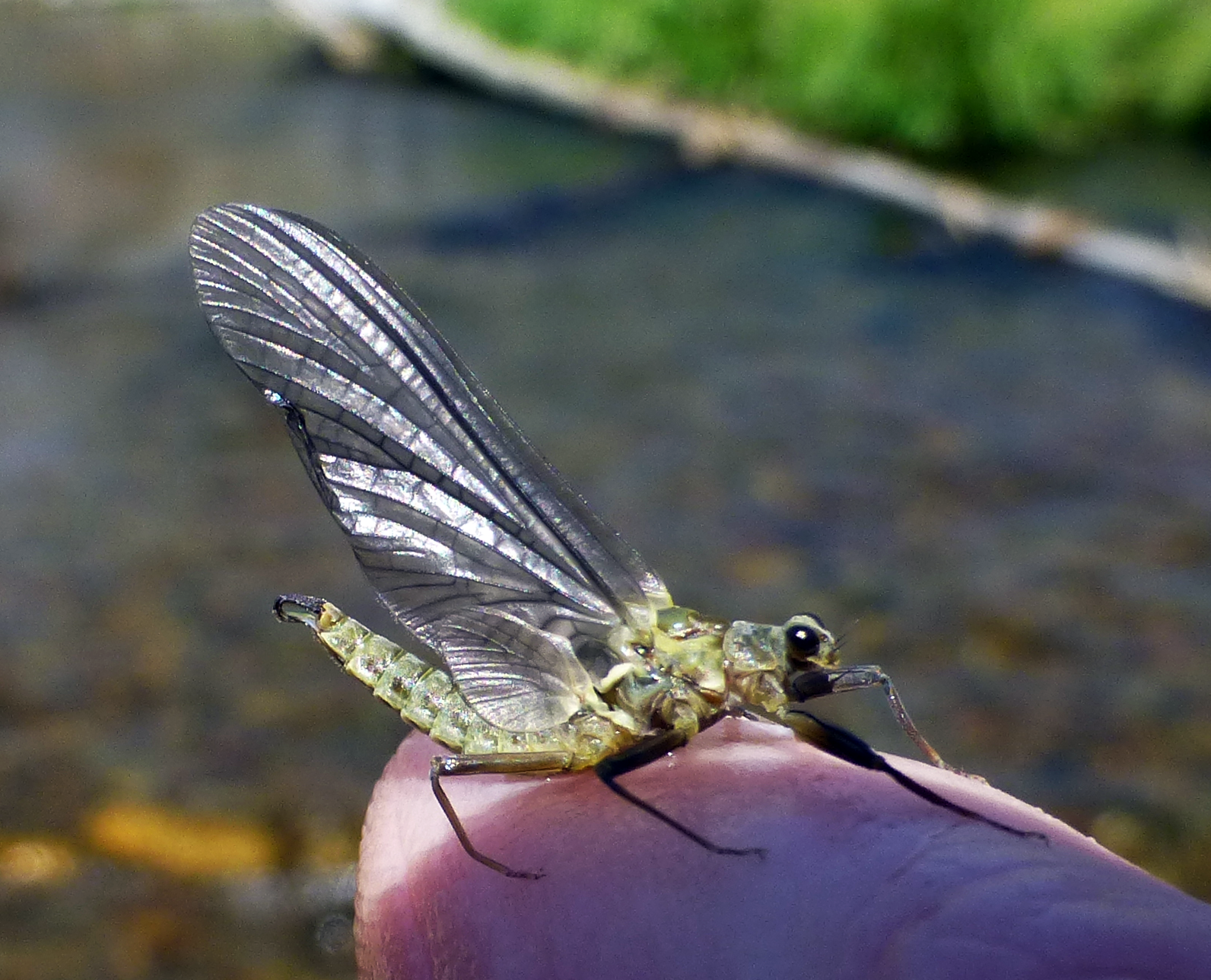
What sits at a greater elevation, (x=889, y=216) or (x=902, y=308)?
(x=889, y=216)

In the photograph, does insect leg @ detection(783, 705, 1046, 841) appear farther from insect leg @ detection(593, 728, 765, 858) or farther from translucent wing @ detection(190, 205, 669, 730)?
translucent wing @ detection(190, 205, 669, 730)

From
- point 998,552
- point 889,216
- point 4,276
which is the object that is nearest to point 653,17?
point 889,216

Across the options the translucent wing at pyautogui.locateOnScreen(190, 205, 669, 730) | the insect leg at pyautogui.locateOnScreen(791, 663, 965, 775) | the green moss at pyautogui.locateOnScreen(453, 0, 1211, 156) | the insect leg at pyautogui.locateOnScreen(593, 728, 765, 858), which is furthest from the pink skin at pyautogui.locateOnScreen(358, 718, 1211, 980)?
the green moss at pyautogui.locateOnScreen(453, 0, 1211, 156)

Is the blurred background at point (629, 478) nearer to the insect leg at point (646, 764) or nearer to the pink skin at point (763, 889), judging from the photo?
the insect leg at point (646, 764)

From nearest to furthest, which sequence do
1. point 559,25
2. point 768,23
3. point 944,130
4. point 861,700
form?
point 861,700
point 944,130
point 768,23
point 559,25

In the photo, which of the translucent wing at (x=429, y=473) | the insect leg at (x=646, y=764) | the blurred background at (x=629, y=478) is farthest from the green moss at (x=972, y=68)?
the insect leg at (x=646, y=764)

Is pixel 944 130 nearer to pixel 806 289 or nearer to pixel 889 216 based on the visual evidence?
pixel 889 216

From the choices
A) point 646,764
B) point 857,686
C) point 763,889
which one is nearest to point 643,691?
point 646,764
